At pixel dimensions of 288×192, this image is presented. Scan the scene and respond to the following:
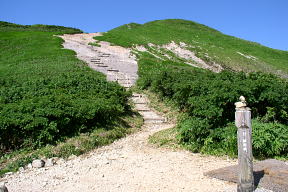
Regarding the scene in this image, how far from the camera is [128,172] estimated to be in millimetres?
7172

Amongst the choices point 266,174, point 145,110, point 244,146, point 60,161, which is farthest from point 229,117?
point 60,161

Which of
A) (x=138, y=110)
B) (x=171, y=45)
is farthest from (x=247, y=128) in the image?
(x=171, y=45)

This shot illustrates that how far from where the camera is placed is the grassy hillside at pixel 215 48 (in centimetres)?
2912

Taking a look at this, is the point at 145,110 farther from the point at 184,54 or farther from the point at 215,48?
the point at 215,48

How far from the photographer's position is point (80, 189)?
20.7 feet

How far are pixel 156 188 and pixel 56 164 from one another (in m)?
3.18

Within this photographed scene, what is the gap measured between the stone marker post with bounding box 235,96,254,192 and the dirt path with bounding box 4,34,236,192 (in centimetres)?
42

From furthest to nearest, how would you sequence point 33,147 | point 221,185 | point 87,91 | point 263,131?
1. point 87,91
2. point 33,147
3. point 263,131
4. point 221,185

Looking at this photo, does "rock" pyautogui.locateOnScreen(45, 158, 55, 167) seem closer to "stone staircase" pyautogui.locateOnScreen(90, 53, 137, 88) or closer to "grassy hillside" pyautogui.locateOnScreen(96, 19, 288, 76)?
"stone staircase" pyautogui.locateOnScreen(90, 53, 137, 88)

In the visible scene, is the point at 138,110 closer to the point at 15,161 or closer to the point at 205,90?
the point at 205,90

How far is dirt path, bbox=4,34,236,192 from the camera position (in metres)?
6.33

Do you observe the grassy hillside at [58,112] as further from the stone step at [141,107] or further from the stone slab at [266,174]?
the stone slab at [266,174]

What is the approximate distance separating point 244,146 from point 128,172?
294 centimetres

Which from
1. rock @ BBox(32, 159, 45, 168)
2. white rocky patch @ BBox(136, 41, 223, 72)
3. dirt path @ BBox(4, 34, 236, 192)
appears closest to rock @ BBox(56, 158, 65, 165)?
dirt path @ BBox(4, 34, 236, 192)
